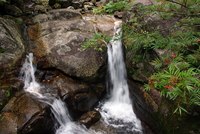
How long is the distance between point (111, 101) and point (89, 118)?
1.24 m

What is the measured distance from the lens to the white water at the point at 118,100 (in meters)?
6.83

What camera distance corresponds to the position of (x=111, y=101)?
25.3ft

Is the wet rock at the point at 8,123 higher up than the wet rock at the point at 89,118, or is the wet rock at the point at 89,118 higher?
the wet rock at the point at 8,123

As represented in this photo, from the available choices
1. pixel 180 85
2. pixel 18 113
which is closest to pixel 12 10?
pixel 18 113

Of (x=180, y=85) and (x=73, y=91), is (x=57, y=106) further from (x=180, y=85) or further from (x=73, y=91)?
(x=180, y=85)

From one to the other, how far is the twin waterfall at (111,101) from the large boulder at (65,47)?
523mm

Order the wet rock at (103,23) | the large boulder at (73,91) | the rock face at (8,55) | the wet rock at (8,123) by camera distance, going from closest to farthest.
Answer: the wet rock at (8,123), the rock face at (8,55), the large boulder at (73,91), the wet rock at (103,23)

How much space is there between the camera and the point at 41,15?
30.2 ft

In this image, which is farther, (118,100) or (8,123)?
(118,100)

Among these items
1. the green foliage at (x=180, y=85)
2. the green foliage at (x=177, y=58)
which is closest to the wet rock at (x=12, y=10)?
the green foliage at (x=177, y=58)

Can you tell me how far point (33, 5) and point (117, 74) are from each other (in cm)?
449

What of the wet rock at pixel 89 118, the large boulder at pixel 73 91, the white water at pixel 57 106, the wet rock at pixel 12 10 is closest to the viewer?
the white water at pixel 57 106

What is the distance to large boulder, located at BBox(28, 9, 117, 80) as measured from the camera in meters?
7.17

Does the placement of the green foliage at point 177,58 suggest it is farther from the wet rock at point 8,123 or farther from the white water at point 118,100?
the white water at point 118,100
